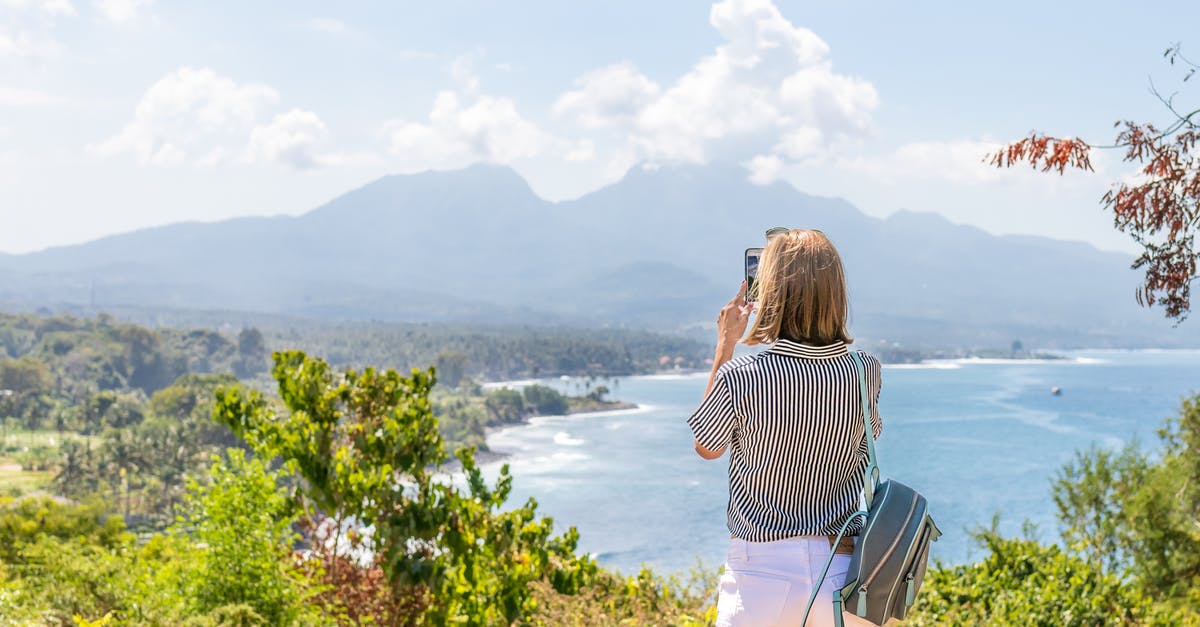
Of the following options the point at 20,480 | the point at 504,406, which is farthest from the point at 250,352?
the point at 20,480

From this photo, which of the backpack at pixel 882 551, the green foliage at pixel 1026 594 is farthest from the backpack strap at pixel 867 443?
the green foliage at pixel 1026 594

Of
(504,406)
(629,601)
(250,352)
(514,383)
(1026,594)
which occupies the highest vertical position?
(1026,594)

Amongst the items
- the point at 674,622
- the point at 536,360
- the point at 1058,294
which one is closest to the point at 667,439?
the point at 536,360

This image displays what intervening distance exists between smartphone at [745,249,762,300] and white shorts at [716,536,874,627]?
40 cm

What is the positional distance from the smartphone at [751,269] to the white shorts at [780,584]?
396 millimetres

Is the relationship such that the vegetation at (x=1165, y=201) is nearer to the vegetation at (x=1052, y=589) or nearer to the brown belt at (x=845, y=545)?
the vegetation at (x=1052, y=589)

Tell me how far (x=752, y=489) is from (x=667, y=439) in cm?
6166

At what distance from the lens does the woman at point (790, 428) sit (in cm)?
145

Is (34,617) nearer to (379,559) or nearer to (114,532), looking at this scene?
(379,559)

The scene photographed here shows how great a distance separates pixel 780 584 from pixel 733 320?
0.43 m

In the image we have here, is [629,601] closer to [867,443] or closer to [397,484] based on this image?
[397,484]

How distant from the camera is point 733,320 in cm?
163

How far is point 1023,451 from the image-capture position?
5322 cm

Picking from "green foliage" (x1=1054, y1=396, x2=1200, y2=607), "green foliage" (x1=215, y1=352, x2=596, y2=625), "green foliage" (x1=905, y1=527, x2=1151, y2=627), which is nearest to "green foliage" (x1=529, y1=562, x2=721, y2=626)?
"green foliage" (x1=215, y1=352, x2=596, y2=625)
